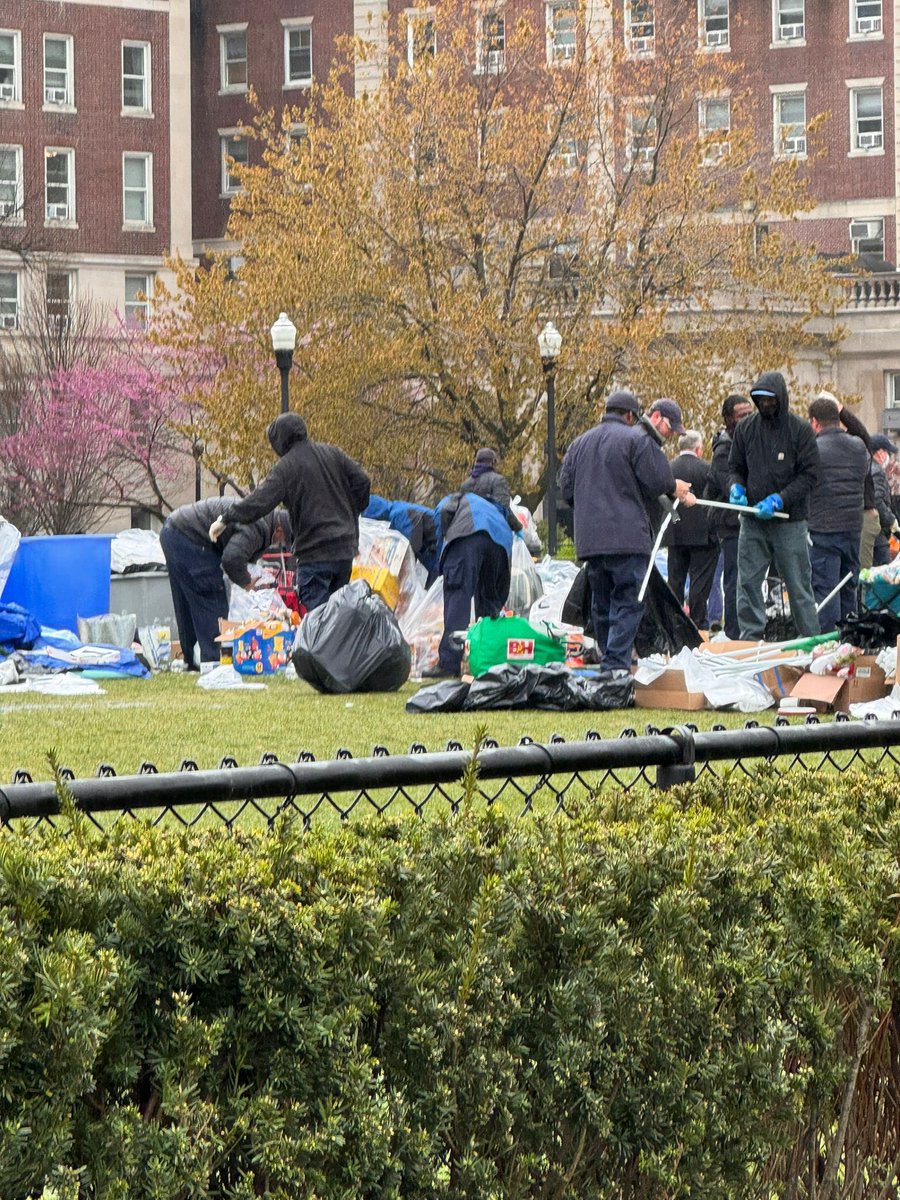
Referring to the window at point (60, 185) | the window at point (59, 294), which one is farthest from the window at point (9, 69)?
the window at point (59, 294)

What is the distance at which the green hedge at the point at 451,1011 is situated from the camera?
2223 millimetres

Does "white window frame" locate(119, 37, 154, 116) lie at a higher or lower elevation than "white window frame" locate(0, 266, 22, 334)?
higher

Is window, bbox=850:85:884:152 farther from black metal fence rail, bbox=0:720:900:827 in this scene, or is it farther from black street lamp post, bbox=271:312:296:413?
black metal fence rail, bbox=0:720:900:827

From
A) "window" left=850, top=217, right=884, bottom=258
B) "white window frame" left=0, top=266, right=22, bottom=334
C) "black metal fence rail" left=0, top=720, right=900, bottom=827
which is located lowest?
"black metal fence rail" left=0, top=720, right=900, bottom=827

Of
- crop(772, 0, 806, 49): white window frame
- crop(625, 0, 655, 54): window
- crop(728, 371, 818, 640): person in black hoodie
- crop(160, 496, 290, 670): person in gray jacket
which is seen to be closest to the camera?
crop(728, 371, 818, 640): person in black hoodie

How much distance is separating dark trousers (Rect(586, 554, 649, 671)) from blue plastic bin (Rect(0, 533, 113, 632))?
20.0 feet

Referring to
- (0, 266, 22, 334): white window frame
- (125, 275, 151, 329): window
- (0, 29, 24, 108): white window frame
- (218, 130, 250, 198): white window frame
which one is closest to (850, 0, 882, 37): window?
(218, 130, 250, 198): white window frame

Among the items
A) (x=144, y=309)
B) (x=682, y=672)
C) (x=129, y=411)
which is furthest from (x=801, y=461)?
(x=144, y=309)

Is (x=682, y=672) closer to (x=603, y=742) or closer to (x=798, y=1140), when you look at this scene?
(x=603, y=742)

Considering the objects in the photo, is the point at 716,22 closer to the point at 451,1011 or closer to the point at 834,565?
the point at 834,565

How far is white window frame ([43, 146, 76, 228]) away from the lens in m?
61.3

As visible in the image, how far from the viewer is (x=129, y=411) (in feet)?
171

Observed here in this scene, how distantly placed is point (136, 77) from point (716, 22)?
59.8 feet

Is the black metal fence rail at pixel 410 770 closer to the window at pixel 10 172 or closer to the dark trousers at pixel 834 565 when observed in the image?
the dark trousers at pixel 834 565
